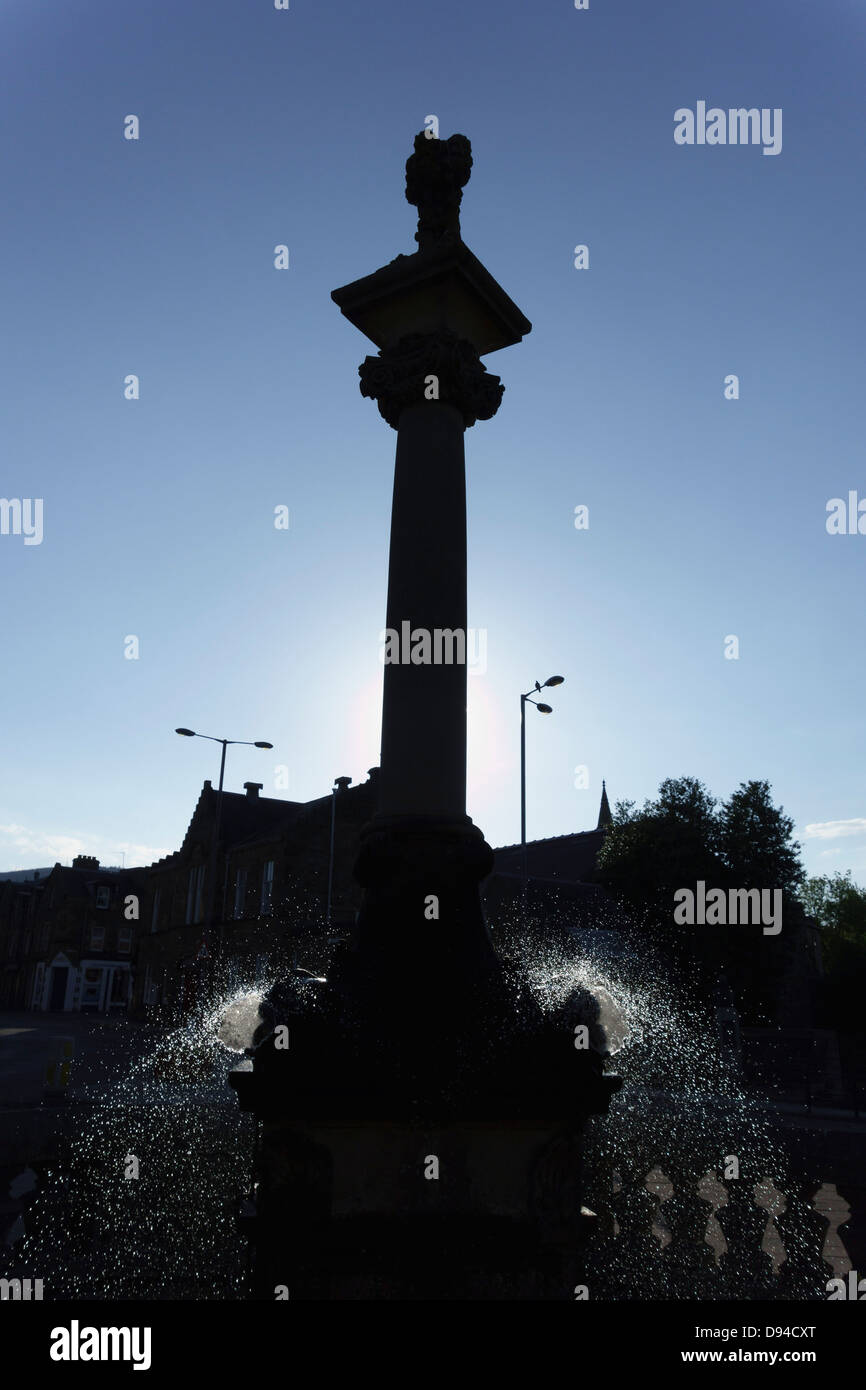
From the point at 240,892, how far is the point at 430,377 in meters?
34.3

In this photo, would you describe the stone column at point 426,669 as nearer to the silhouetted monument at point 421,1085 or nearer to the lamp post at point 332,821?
the silhouetted monument at point 421,1085

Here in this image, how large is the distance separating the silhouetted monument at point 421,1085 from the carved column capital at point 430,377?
1.75 metres

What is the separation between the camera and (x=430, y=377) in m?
6.70

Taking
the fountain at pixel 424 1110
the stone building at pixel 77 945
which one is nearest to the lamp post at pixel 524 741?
the fountain at pixel 424 1110

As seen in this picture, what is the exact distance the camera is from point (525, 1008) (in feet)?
16.2

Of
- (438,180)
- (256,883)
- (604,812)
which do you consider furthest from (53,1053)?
(604,812)

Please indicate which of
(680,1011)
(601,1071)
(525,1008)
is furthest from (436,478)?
(680,1011)

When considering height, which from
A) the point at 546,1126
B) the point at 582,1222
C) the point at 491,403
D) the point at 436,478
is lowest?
the point at 582,1222

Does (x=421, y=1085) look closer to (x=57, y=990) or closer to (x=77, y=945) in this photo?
(x=77, y=945)

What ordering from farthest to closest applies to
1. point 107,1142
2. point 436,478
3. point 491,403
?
point 107,1142
point 491,403
point 436,478
